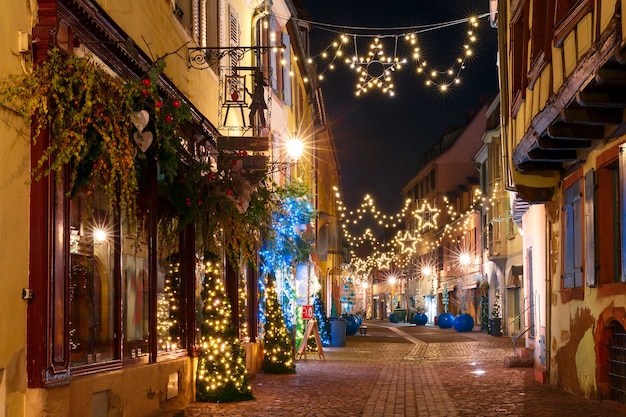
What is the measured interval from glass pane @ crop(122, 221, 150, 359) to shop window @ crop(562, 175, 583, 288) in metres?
6.54

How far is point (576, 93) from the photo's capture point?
10.7m

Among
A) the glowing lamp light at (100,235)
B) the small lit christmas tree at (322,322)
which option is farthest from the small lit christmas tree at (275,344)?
the small lit christmas tree at (322,322)

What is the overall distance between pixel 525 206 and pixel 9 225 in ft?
45.5

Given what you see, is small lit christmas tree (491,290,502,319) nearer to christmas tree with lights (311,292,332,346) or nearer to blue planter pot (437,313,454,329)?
blue planter pot (437,313,454,329)

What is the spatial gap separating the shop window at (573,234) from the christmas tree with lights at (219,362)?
537cm

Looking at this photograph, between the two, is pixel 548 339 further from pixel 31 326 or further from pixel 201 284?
A: pixel 31 326

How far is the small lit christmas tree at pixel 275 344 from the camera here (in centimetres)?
1903

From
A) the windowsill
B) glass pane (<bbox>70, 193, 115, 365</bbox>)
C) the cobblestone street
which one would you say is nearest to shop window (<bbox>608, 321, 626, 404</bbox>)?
the cobblestone street

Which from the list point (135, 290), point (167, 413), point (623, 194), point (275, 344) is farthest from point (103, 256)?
point (275, 344)

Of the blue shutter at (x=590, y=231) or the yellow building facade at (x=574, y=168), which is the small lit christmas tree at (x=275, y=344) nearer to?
the yellow building facade at (x=574, y=168)

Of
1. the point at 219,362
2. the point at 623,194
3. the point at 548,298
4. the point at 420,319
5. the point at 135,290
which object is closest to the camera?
the point at 623,194

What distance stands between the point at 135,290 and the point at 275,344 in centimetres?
760

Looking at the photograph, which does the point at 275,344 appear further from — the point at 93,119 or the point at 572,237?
the point at 93,119

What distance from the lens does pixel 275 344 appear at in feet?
62.8
